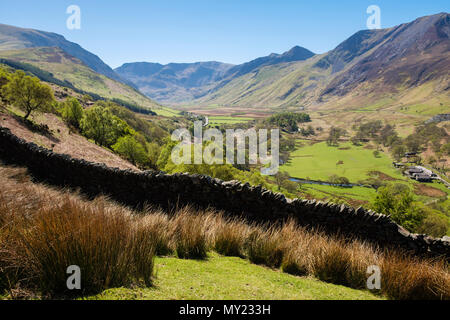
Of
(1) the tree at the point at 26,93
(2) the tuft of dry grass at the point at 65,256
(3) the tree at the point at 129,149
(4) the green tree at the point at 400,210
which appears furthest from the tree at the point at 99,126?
(4) the green tree at the point at 400,210

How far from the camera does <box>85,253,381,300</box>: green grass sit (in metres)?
3.94

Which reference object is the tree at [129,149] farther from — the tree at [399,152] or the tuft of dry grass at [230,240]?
the tree at [399,152]

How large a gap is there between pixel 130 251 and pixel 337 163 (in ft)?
471

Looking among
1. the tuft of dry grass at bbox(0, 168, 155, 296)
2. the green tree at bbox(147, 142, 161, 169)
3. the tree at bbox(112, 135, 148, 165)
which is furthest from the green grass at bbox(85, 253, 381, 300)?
the green tree at bbox(147, 142, 161, 169)

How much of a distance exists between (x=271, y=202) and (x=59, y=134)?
33.0 m

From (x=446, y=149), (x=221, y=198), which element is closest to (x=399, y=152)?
(x=446, y=149)

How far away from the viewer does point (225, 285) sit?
4543mm

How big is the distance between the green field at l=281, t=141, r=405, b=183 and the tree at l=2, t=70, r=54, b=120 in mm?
104876

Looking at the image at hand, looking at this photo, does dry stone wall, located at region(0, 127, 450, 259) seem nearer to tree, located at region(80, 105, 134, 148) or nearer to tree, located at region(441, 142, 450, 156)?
tree, located at region(80, 105, 134, 148)

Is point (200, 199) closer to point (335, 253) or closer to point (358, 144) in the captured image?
point (335, 253)

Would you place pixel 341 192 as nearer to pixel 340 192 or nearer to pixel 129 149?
pixel 340 192

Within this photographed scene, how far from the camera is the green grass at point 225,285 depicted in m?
3.94

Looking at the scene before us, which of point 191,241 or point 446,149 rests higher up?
point 191,241
